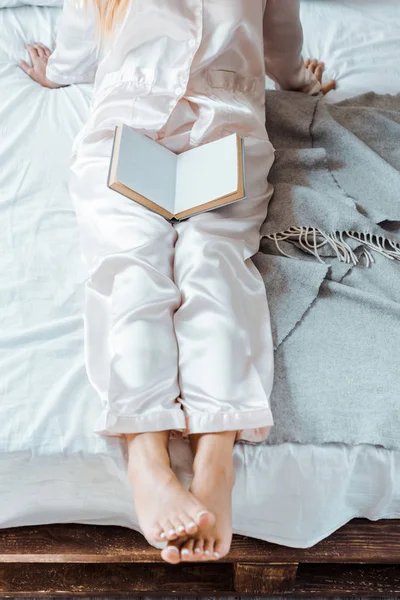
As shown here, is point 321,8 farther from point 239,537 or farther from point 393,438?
point 239,537

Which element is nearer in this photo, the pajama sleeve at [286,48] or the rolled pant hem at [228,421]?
the rolled pant hem at [228,421]

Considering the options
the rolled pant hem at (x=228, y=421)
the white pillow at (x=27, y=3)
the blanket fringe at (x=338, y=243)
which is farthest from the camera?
the white pillow at (x=27, y=3)

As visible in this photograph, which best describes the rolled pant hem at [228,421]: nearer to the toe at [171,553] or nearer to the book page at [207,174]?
the toe at [171,553]

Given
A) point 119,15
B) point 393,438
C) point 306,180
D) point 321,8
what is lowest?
point 393,438

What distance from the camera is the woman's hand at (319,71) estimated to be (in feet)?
4.80

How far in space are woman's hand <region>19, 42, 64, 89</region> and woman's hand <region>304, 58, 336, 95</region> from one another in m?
0.58

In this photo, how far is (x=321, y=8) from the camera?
1.68 meters

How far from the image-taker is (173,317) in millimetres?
882

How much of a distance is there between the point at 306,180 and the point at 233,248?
295 mm

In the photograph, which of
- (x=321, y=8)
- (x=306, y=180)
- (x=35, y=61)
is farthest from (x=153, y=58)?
(x=321, y=8)

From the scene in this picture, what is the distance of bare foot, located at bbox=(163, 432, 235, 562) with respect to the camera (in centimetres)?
70

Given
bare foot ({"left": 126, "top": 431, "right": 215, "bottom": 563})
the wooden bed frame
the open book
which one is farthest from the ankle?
the open book

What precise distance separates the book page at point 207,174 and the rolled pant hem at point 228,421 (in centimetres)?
35

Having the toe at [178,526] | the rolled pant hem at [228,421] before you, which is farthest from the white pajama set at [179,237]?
the toe at [178,526]
